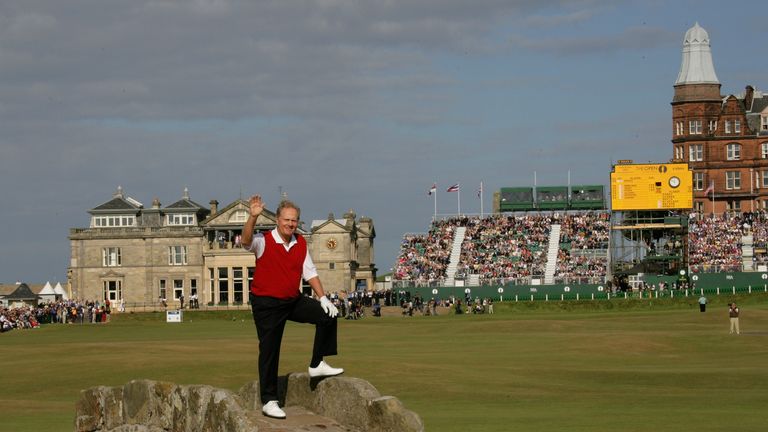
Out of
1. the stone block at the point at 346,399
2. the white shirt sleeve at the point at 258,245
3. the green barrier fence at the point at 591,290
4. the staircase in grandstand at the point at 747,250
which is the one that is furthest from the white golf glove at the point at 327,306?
the staircase in grandstand at the point at 747,250

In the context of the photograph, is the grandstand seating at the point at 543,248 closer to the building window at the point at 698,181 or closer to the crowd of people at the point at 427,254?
the crowd of people at the point at 427,254

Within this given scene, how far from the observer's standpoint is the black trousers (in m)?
16.0

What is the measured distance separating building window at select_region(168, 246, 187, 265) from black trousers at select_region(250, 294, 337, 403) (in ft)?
419

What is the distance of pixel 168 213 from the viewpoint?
14612 cm

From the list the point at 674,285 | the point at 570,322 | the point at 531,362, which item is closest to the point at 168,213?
the point at 674,285

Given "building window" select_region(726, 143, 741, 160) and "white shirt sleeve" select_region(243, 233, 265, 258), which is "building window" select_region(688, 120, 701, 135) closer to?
"building window" select_region(726, 143, 741, 160)

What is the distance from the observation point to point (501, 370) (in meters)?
44.2

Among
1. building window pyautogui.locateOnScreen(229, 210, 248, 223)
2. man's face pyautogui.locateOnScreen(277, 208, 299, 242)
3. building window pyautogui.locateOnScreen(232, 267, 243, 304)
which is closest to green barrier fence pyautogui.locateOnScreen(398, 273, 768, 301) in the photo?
building window pyautogui.locateOnScreen(232, 267, 243, 304)

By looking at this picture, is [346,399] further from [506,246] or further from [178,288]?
[178,288]

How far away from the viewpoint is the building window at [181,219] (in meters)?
146

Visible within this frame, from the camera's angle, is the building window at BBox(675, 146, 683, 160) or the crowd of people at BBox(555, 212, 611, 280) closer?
the crowd of people at BBox(555, 212, 611, 280)

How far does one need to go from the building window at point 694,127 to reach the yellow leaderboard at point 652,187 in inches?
973

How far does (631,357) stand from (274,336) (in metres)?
38.2

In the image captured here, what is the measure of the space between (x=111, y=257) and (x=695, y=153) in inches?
2486
